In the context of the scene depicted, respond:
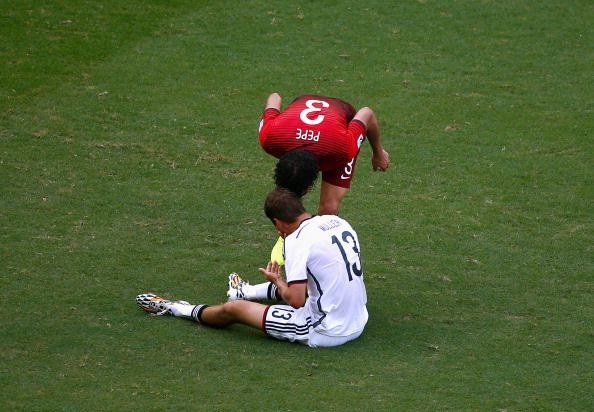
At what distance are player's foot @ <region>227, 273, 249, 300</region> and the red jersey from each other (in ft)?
3.44

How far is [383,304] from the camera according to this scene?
6.66 meters

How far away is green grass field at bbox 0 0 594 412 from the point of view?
18.0ft

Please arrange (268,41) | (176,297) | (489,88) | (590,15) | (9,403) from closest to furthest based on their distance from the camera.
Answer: (9,403)
(176,297)
(489,88)
(268,41)
(590,15)

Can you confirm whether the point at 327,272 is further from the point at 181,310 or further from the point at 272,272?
the point at 181,310

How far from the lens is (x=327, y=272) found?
5.80 m

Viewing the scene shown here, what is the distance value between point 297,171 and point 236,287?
1.18 meters

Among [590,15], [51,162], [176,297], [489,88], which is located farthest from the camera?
[590,15]

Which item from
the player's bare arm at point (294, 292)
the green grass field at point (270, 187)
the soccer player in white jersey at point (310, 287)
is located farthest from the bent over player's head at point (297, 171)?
the green grass field at point (270, 187)

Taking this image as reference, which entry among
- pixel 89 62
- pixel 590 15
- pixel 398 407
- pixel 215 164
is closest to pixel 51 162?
pixel 215 164

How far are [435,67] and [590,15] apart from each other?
11.0 ft

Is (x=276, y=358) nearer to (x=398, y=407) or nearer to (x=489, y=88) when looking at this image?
(x=398, y=407)

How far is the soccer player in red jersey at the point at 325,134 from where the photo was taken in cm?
641

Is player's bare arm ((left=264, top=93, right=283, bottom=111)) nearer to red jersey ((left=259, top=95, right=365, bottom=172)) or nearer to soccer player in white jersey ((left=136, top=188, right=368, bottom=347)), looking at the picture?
red jersey ((left=259, top=95, right=365, bottom=172))

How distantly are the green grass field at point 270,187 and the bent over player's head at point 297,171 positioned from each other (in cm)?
112
